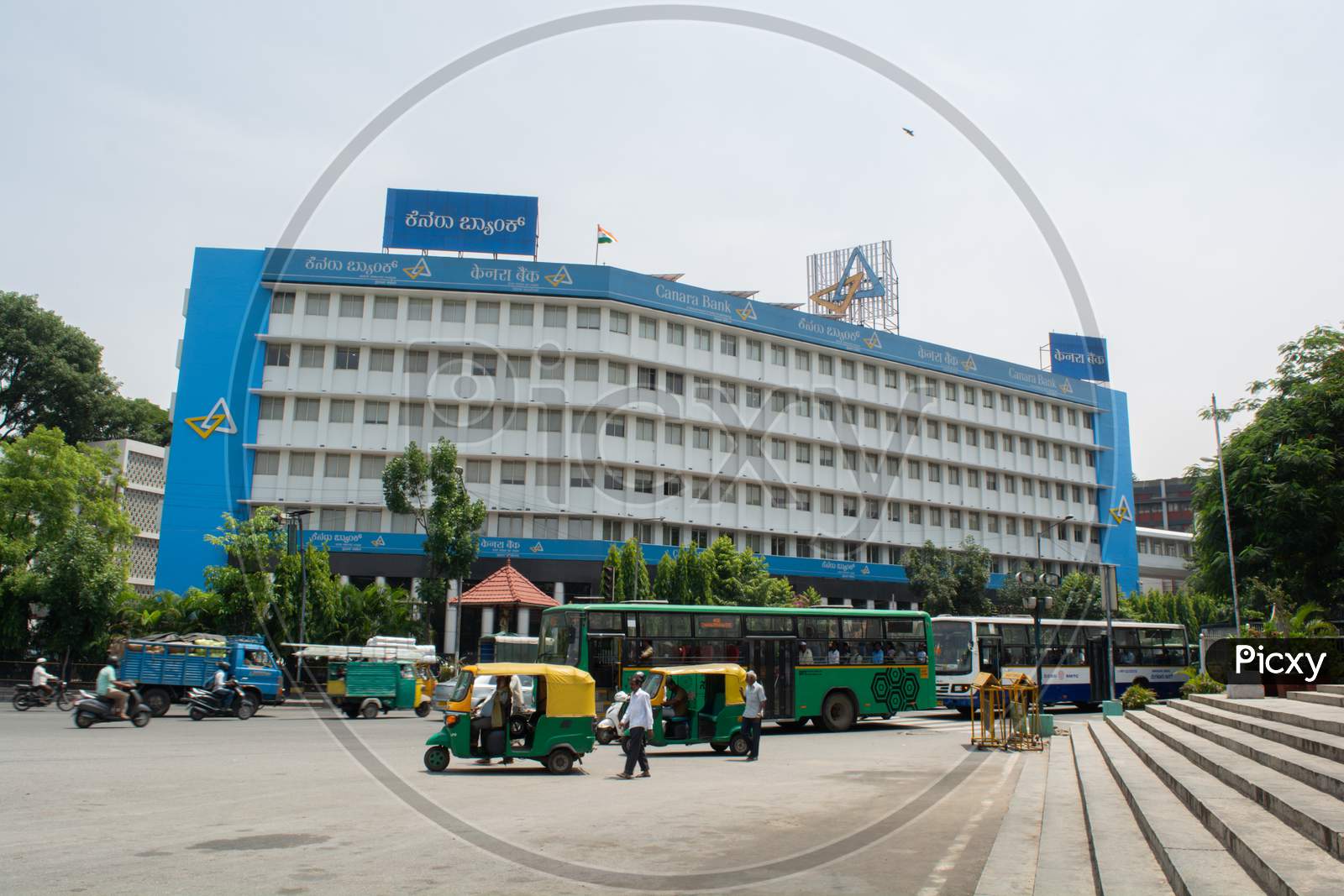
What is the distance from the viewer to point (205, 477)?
43.8 m

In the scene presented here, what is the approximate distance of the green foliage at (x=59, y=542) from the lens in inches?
1337

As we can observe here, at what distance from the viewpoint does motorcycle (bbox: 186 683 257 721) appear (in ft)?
→ 76.6

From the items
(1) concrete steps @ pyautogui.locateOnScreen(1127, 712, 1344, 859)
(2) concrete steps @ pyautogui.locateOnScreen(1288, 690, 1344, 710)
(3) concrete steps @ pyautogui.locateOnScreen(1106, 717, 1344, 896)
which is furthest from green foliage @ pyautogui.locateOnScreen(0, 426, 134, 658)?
(2) concrete steps @ pyautogui.locateOnScreen(1288, 690, 1344, 710)

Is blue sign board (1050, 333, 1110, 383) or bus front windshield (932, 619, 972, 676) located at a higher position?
blue sign board (1050, 333, 1110, 383)

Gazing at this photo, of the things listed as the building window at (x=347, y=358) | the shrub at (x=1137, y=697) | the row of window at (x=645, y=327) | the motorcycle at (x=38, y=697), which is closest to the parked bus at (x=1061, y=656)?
the shrub at (x=1137, y=697)

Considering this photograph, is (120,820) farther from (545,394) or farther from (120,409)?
(120,409)

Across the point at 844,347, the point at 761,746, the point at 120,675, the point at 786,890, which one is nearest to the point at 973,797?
the point at 786,890

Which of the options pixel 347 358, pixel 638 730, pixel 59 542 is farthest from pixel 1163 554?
pixel 638 730

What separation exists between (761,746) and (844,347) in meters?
38.3

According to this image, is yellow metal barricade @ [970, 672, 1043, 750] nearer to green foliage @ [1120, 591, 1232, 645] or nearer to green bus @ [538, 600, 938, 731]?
green bus @ [538, 600, 938, 731]

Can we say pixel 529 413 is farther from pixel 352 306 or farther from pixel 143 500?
pixel 143 500

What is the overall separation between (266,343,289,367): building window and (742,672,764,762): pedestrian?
35766 mm

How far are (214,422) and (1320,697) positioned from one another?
43.3 meters

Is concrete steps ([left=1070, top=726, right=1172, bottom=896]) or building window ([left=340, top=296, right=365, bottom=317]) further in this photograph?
building window ([left=340, top=296, right=365, bottom=317])
